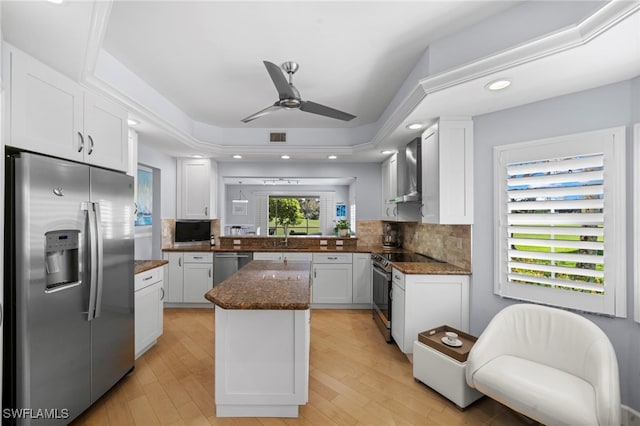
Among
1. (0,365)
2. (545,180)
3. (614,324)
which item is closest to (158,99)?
(0,365)

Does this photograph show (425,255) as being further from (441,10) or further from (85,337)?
(85,337)

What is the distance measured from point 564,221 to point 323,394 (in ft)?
7.28

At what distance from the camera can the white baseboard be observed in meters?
1.69

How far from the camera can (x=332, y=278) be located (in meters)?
4.14

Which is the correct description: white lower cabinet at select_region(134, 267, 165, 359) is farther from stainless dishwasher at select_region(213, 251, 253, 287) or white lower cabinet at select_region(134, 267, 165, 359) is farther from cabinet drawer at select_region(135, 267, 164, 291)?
stainless dishwasher at select_region(213, 251, 253, 287)

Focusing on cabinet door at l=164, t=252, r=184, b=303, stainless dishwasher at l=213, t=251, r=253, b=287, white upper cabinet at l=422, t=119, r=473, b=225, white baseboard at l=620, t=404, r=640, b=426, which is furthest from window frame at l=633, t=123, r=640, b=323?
cabinet door at l=164, t=252, r=184, b=303

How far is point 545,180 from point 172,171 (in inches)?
181

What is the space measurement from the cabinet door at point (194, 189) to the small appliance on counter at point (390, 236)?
9.45ft

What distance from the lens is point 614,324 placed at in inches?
72.5

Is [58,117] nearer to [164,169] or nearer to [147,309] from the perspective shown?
[147,309]

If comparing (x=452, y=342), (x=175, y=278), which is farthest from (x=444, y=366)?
(x=175, y=278)

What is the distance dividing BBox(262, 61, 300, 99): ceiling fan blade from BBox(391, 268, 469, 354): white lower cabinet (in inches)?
74.6

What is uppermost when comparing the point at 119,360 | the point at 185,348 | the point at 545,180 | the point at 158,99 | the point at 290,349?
the point at 158,99

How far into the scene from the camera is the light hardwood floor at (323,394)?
1885 mm
